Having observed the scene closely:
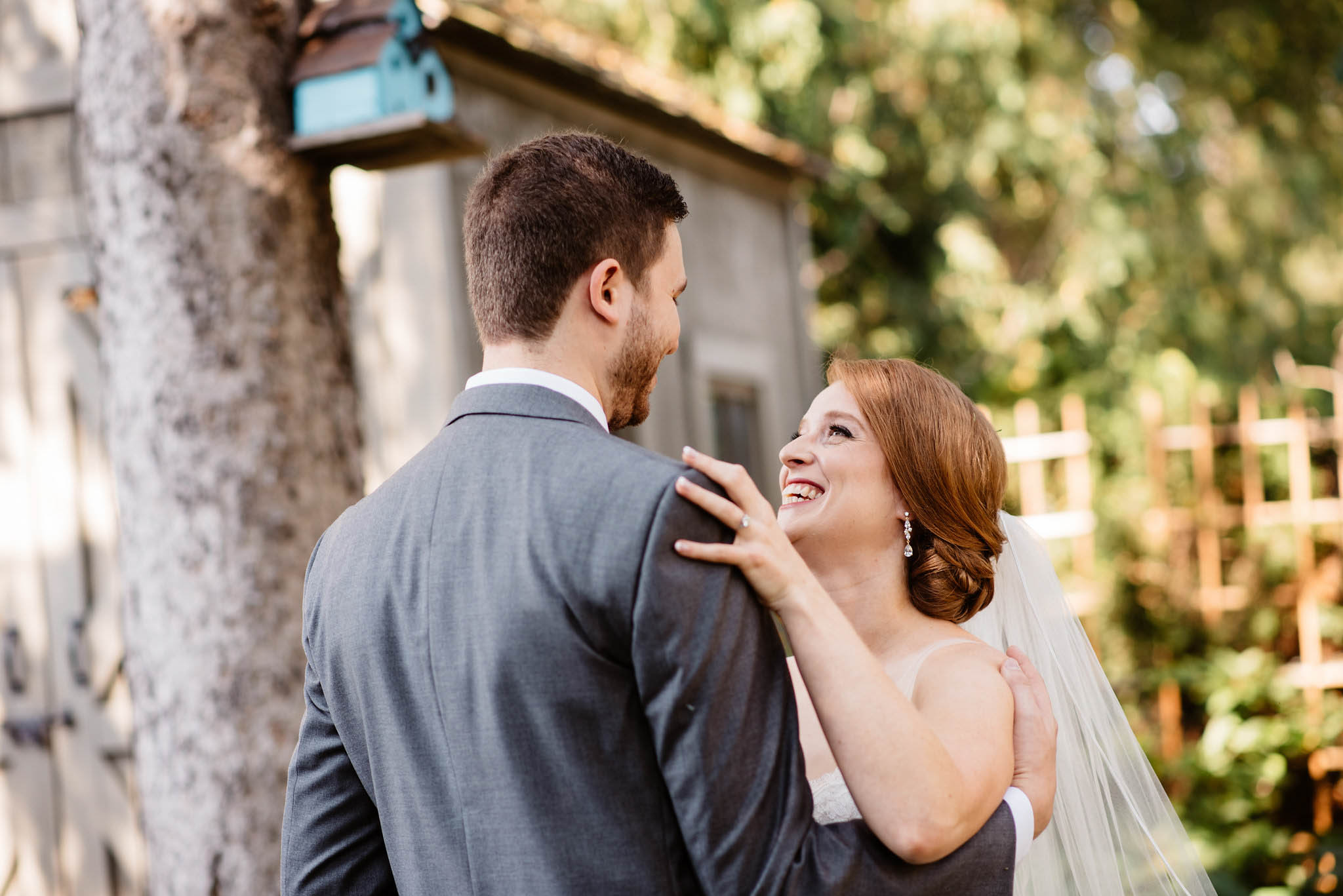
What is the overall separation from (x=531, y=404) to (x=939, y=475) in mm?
1084

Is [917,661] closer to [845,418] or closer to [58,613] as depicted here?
[845,418]

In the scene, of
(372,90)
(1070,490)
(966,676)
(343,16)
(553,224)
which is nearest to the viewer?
(553,224)

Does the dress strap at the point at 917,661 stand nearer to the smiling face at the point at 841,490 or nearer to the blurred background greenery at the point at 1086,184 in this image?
the smiling face at the point at 841,490

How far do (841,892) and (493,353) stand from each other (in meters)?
0.83

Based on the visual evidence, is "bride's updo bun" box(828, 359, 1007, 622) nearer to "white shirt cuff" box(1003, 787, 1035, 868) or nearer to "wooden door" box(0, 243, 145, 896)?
"white shirt cuff" box(1003, 787, 1035, 868)

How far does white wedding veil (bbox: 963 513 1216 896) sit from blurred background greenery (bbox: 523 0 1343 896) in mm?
6499

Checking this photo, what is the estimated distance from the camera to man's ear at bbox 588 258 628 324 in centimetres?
167

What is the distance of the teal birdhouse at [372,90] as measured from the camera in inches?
118

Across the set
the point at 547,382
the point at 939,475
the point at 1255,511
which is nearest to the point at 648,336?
the point at 547,382

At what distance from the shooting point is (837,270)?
11227 mm

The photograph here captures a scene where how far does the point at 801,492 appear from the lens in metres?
2.53

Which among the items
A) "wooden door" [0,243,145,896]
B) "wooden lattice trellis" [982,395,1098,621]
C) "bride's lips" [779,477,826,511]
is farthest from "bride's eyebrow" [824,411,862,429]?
"wooden lattice trellis" [982,395,1098,621]

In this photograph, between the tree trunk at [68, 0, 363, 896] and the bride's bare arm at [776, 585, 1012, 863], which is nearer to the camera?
the bride's bare arm at [776, 585, 1012, 863]

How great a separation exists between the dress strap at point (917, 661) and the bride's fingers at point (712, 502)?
85cm
